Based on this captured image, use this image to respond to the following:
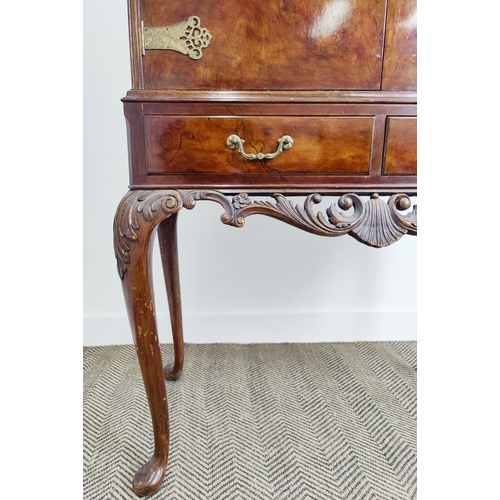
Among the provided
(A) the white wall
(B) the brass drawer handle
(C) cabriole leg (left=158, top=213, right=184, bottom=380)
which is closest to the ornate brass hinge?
(B) the brass drawer handle

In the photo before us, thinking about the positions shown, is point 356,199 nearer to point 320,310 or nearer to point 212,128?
point 212,128

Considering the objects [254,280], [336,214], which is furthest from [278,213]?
[254,280]

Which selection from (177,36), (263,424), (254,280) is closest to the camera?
(177,36)

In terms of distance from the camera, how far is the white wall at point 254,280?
1261 millimetres

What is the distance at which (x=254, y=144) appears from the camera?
0.62 m

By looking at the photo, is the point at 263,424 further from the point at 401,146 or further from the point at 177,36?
the point at 177,36

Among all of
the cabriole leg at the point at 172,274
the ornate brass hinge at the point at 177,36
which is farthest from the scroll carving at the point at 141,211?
the cabriole leg at the point at 172,274

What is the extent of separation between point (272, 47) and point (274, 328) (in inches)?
37.2

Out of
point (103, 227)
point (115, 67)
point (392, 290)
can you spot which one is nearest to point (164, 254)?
point (103, 227)

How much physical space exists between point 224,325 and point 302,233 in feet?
1.33

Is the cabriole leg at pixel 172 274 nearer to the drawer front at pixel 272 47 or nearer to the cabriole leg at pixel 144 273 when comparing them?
the cabriole leg at pixel 144 273

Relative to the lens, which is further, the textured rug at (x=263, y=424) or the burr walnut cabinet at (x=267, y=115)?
the textured rug at (x=263, y=424)

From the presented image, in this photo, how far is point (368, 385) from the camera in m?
1.10

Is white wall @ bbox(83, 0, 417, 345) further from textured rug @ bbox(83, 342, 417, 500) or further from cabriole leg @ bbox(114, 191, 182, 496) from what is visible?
cabriole leg @ bbox(114, 191, 182, 496)
